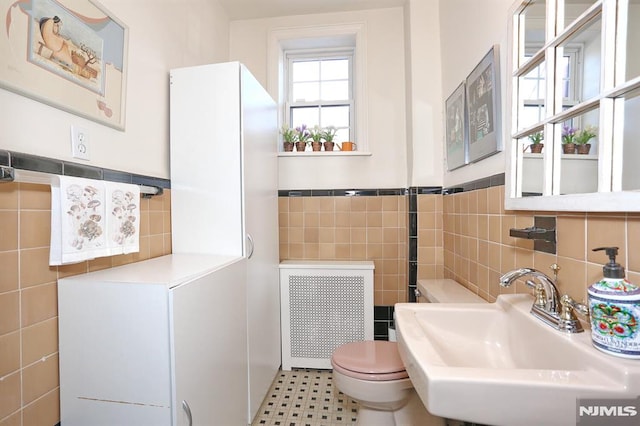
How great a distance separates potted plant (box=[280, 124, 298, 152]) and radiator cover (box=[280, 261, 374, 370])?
935 millimetres

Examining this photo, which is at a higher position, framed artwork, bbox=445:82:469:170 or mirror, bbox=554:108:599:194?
framed artwork, bbox=445:82:469:170

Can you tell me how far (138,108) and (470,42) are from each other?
5.64 feet

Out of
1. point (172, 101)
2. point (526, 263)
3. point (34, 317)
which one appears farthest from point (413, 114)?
point (34, 317)

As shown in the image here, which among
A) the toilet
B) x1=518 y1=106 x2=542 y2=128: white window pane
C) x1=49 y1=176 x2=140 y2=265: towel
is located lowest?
the toilet

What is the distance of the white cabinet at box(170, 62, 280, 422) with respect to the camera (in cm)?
153

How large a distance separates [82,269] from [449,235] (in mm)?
1911

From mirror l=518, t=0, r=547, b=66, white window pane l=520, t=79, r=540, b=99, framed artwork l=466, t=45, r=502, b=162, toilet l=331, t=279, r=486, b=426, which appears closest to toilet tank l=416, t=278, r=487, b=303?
toilet l=331, t=279, r=486, b=426

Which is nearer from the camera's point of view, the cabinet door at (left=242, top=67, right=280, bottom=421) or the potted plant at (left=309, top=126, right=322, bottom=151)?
the cabinet door at (left=242, top=67, right=280, bottom=421)

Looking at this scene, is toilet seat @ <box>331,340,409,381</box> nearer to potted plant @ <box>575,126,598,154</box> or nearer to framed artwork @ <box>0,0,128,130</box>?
potted plant @ <box>575,126,598,154</box>

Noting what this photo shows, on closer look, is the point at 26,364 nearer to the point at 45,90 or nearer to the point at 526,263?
the point at 45,90

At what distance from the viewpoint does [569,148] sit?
90cm

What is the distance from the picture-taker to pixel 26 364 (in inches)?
36.4

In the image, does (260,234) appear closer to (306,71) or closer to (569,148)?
(569,148)

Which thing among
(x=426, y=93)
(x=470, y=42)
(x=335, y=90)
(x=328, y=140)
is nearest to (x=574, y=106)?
(x=470, y=42)
